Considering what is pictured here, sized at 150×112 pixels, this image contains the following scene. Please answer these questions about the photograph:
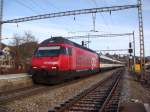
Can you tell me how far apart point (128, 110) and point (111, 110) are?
617 mm

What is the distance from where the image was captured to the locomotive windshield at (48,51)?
70.3 ft

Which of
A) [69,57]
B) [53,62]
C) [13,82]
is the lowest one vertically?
[13,82]

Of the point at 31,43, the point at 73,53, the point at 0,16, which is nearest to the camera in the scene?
the point at 73,53

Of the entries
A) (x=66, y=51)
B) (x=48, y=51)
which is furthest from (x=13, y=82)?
(x=66, y=51)

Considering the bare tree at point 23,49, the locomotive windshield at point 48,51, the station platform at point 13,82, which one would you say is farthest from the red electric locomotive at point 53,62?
the bare tree at point 23,49

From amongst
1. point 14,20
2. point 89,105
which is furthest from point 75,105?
point 14,20

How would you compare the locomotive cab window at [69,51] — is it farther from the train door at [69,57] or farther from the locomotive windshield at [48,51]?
the locomotive windshield at [48,51]

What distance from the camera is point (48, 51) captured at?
21734mm

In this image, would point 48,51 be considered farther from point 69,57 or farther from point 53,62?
point 69,57

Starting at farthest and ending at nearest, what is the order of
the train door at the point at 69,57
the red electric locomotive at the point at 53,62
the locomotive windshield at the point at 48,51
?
the train door at the point at 69,57
the locomotive windshield at the point at 48,51
the red electric locomotive at the point at 53,62

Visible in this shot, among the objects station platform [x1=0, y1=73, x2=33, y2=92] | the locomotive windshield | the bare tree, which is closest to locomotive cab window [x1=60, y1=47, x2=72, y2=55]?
the locomotive windshield

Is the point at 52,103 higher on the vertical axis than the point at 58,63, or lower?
lower

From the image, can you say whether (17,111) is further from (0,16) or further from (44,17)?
(44,17)

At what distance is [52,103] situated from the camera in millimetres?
Answer: 12617
